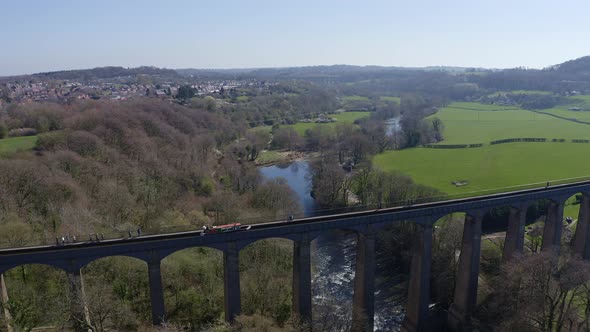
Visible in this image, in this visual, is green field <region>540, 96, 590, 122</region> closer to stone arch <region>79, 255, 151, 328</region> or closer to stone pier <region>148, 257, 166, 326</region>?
stone arch <region>79, 255, 151, 328</region>

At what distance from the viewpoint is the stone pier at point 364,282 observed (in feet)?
89.1

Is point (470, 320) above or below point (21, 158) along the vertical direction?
below

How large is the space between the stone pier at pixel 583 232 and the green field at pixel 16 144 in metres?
54.2

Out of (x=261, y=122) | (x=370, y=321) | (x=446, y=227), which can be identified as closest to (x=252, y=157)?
(x=261, y=122)

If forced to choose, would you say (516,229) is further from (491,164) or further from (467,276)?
(491,164)

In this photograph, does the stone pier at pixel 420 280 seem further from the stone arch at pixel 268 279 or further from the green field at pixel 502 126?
the green field at pixel 502 126

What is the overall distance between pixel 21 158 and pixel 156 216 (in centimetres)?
1485

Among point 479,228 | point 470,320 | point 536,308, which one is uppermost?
point 479,228

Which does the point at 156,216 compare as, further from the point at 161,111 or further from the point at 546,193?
the point at 161,111

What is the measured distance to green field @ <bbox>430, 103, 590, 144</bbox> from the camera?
84.6 meters

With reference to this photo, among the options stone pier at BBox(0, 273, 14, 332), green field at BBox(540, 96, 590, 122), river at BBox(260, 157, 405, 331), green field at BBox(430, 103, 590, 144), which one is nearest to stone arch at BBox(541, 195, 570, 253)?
river at BBox(260, 157, 405, 331)

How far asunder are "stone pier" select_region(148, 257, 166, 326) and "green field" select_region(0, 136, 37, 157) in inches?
1131

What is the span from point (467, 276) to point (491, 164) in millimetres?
39443

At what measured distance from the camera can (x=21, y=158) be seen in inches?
1555
